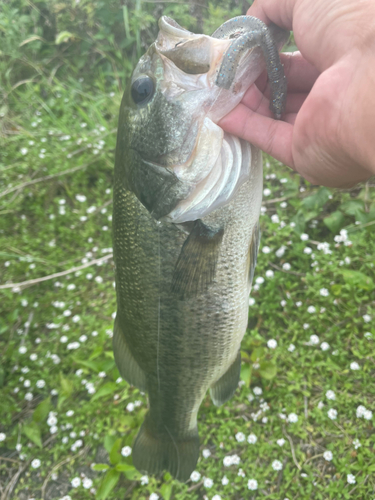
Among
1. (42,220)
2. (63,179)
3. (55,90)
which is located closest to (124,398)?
(42,220)

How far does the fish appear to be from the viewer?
119cm

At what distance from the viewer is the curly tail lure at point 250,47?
1.10 meters

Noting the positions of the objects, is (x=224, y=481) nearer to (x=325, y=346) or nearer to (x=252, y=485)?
(x=252, y=485)

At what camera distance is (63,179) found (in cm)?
403

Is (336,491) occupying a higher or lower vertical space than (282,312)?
lower

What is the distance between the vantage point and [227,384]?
→ 6.01 feet

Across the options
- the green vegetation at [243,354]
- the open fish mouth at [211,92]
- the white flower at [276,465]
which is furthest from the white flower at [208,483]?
the open fish mouth at [211,92]

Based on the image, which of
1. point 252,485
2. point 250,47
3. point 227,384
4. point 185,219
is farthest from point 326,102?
point 252,485

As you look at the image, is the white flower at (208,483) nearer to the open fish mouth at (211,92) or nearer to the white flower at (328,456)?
the white flower at (328,456)

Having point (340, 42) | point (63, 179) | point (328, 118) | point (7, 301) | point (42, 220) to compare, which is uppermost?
point (340, 42)

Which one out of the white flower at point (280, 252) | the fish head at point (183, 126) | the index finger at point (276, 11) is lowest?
the white flower at point (280, 252)

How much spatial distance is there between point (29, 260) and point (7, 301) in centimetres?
44

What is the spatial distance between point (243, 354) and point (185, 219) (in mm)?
1396

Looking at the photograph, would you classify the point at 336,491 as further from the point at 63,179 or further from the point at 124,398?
the point at 63,179
